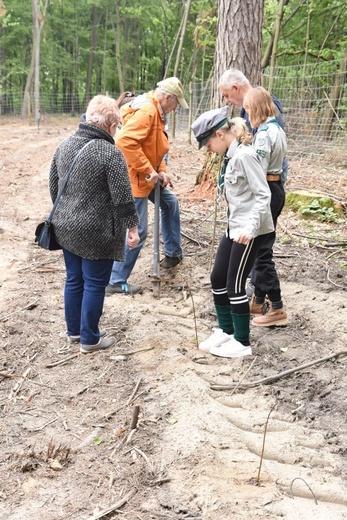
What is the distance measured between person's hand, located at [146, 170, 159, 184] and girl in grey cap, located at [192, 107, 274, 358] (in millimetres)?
1125

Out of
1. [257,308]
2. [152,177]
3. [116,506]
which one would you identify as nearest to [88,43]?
[152,177]

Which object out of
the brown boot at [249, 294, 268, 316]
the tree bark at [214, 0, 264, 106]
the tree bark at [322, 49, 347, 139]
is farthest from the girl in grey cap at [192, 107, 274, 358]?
the tree bark at [322, 49, 347, 139]

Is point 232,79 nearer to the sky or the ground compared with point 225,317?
nearer to the sky

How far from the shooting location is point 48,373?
11.6 ft

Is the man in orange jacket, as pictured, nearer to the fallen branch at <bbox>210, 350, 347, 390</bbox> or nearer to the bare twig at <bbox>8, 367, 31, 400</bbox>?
the bare twig at <bbox>8, 367, 31, 400</bbox>

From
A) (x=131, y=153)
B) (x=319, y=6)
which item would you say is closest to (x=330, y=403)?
(x=131, y=153)

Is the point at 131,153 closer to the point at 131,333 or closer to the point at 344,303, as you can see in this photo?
the point at 131,333

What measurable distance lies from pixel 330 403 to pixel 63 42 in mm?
44136

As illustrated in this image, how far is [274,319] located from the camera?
4.22 metres

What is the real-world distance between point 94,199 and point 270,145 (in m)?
1.39

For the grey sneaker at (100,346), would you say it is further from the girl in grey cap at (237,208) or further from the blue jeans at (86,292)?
the girl in grey cap at (237,208)

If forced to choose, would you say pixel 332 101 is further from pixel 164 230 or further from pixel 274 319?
pixel 274 319

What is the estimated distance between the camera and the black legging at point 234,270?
3422 mm

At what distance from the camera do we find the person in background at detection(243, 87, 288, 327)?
145 inches
